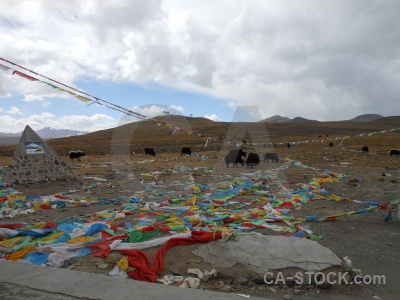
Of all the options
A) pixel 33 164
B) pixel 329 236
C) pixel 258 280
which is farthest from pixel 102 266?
pixel 33 164

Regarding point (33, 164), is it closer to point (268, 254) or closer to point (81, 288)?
point (81, 288)

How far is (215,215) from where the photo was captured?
8039 mm

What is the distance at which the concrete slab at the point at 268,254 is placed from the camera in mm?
4730

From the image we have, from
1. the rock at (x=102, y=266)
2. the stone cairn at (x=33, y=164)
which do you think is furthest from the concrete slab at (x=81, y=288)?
the stone cairn at (x=33, y=164)

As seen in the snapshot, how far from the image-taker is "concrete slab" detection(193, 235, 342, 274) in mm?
4730

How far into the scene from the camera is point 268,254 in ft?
16.3

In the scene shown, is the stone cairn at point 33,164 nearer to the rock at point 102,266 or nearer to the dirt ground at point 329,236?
the dirt ground at point 329,236

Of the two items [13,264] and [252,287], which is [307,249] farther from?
[13,264]

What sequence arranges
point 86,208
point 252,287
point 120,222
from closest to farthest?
point 252,287
point 120,222
point 86,208

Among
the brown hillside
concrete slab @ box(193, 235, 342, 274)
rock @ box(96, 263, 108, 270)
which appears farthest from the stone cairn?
concrete slab @ box(193, 235, 342, 274)

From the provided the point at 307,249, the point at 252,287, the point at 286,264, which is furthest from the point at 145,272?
the point at 307,249

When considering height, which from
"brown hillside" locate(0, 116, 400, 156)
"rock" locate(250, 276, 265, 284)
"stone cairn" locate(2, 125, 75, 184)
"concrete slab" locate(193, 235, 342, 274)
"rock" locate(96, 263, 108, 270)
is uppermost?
"brown hillside" locate(0, 116, 400, 156)

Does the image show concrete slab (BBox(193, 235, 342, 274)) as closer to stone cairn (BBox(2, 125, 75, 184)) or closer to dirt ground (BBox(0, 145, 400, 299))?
dirt ground (BBox(0, 145, 400, 299))

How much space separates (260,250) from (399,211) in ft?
13.7
